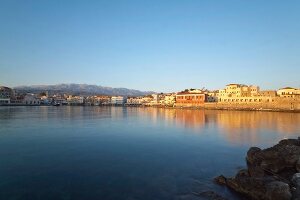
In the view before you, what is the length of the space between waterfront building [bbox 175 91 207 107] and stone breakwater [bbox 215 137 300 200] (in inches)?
3462

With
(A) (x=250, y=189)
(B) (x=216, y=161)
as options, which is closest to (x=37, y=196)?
(A) (x=250, y=189)

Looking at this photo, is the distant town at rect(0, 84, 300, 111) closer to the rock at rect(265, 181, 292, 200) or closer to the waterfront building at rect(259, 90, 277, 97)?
the waterfront building at rect(259, 90, 277, 97)

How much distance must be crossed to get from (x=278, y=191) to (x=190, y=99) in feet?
325

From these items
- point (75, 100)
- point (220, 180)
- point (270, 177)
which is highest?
point (75, 100)

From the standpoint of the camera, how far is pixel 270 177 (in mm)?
11891

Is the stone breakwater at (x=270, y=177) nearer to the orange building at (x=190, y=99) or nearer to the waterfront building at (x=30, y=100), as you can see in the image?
the orange building at (x=190, y=99)

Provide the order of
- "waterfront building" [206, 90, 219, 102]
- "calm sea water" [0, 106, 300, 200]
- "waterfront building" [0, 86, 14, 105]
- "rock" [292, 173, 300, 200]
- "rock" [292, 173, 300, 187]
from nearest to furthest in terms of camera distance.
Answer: "rock" [292, 173, 300, 200], "rock" [292, 173, 300, 187], "calm sea water" [0, 106, 300, 200], "waterfront building" [206, 90, 219, 102], "waterfront building" [0, 86, 14, 105]

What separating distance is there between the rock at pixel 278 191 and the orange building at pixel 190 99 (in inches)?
3656

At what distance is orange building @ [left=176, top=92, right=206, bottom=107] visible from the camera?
103500 mm

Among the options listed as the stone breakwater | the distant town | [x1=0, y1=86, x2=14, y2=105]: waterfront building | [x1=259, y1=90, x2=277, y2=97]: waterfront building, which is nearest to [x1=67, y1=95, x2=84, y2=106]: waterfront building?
the distant town

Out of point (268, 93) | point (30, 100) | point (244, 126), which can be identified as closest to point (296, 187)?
point (244, 126)

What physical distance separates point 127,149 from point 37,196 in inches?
437

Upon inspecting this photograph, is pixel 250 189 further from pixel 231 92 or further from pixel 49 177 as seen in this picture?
pixel 231 92

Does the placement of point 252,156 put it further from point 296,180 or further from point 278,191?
point 278,191
